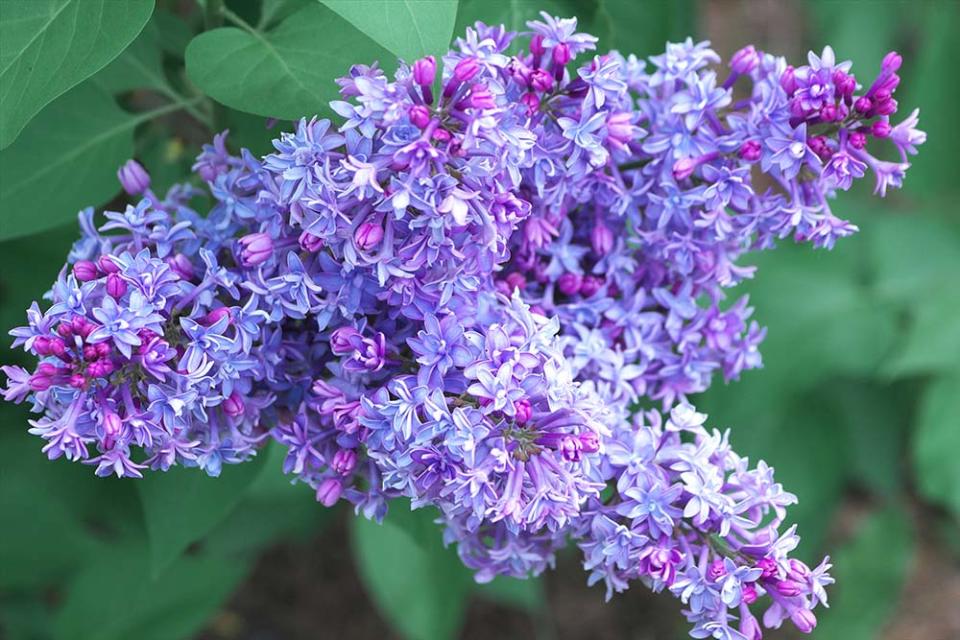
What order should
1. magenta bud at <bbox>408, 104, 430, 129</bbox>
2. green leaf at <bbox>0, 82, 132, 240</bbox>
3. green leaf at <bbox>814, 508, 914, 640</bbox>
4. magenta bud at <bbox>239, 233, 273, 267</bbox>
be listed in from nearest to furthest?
magenta bud at <bbox>408, 104, 430, 129</bbox> → magenta bud at <bbox>239, 233, 273, 267</bbox> → green leaf at <bbox>0, 82, 132, 240</bbox> → green leaf at <bbox>814, 508, 914, 640</bbox>

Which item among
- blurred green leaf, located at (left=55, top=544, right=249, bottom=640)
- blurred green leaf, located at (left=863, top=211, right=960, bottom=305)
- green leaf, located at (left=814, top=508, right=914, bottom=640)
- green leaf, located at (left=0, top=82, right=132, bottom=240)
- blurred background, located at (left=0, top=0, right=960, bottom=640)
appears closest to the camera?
green leaf, located at (left=0, top=82, right=132, bottom=240)

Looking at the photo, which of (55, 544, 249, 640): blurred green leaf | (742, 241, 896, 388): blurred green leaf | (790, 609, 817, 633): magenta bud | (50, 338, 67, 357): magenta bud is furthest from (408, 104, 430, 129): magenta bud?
(742, 241, 896, 388): blurred green leaf

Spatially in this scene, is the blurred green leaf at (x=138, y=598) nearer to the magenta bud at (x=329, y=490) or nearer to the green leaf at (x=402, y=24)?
the magenta bud at (x=329, y=490)

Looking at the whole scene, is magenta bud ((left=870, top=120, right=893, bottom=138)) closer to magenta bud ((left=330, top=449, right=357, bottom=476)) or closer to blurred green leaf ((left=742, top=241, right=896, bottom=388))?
magenta bud ((left=330, top=449, right=357, bottom=476))

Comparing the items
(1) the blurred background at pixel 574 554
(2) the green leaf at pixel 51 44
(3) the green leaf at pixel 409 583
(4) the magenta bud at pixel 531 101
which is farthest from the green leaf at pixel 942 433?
(2) the green leaf at pixel 51 44

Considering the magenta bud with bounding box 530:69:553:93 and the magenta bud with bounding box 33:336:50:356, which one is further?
the magenta bud with bounding box 530:69:553:93

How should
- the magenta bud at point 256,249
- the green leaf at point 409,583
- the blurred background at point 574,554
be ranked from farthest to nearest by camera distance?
the green leaf at point 409,583 < the blurred background at point 574,554 < the magenta bud at point 256,249

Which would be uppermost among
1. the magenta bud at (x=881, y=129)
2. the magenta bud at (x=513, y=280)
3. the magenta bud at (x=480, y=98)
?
the magenta bud at (x=881, y=129)

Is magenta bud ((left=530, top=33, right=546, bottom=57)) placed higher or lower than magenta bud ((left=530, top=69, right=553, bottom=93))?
higher
